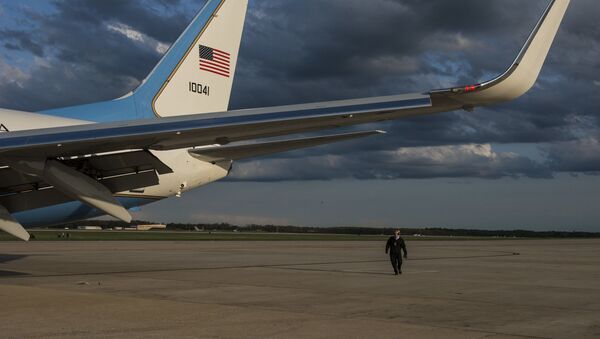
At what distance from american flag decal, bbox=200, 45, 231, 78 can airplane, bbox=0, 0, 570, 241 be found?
0.06 metres

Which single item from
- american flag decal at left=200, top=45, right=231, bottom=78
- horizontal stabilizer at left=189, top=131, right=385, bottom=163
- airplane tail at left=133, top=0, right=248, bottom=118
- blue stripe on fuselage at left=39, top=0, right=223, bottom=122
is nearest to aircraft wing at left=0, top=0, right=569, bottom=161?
horizontal stabilizer at left=189, top=131, right=385, bottom=163

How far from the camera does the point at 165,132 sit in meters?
14.1

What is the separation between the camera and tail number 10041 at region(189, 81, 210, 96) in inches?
900

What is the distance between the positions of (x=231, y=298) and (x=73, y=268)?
10.9 metres

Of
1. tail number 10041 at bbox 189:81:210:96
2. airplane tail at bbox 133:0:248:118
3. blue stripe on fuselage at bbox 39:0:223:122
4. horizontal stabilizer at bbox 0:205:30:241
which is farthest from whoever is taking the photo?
tail number 10041 at bbox 189:81:210:96

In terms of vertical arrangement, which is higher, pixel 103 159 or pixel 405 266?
pixel 103 159

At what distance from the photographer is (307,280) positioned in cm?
2089

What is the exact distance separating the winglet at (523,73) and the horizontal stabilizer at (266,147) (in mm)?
4970

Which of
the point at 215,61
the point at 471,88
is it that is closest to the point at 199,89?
the point at 215,61

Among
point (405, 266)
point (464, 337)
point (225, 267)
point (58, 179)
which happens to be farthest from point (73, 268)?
point (464, 337)

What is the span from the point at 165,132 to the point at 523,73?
7.06m

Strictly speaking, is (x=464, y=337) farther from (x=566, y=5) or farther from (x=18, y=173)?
(x=18, y=173)

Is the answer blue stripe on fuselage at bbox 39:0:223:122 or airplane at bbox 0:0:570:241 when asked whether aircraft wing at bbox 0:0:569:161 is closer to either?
airplane at bbox 0:0:570:241

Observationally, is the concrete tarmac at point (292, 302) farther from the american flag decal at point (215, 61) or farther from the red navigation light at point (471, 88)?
the american flag decal at point (215, 61)
